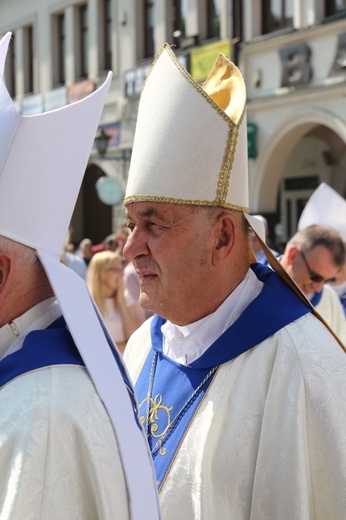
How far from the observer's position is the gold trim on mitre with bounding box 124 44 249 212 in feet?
8.07

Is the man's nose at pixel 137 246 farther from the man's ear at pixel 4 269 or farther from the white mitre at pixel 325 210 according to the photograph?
the white mitre at pixel 325 210

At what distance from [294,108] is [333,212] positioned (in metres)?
8.37

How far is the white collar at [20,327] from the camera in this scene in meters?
1.72

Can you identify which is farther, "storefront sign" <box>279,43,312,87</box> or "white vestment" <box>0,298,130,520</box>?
"storefront sign" <box>279,43,312,87</box>

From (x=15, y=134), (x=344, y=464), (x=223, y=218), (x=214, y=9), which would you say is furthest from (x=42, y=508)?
(x=214, y=9)

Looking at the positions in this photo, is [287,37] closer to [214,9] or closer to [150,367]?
[214,9]

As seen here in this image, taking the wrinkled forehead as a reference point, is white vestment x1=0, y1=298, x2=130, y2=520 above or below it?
below

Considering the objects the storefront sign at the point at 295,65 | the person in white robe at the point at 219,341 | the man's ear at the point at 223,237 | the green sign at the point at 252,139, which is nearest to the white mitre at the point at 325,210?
the person in white robe at the point at 219,341

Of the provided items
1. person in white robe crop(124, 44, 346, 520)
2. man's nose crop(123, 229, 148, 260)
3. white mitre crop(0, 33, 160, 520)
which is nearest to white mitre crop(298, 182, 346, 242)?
person in white robe crop(124, 44, 346, 520)

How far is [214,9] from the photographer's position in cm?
1538

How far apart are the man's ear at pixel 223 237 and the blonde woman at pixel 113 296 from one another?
3.68m

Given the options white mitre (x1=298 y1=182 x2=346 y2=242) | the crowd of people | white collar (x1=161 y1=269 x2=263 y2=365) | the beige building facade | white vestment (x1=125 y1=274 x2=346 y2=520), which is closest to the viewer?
white vestment (x1=125 y1=274 x2=346 y2=520)

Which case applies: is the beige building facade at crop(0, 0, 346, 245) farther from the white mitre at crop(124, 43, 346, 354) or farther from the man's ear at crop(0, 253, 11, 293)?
the man's ear at crop(0, 253, 11, 293)

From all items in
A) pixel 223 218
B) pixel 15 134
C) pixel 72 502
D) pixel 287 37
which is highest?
pixel 287 37
